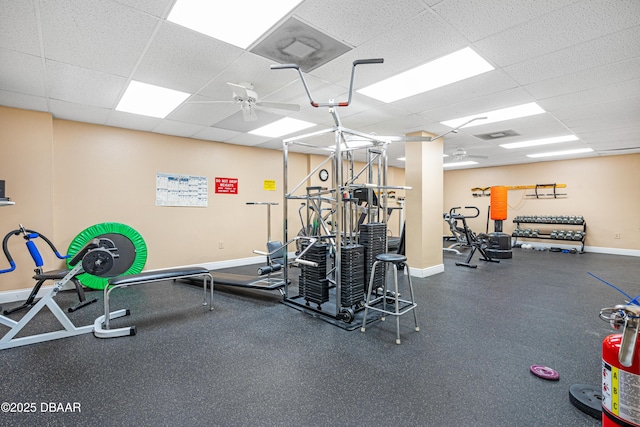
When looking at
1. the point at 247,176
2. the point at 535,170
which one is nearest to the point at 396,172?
the point at 535,170

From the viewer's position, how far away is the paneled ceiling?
6.21 feet

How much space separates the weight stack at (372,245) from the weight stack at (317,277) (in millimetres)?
468

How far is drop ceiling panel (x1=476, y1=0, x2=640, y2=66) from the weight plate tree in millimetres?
4925

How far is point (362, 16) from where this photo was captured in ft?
6.40

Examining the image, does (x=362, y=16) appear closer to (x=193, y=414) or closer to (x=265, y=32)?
(x=265, y=32)

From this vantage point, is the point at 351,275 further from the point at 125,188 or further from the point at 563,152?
the point at 563,152

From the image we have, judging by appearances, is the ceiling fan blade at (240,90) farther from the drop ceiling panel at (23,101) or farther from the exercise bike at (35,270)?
the exercise bike at (35,270)

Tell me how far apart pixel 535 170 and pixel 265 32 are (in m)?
9.12

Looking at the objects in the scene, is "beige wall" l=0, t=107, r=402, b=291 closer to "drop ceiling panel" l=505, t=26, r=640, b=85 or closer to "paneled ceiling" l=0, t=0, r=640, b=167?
"paneled ceiling" l=0, t=0, r=640, b=167

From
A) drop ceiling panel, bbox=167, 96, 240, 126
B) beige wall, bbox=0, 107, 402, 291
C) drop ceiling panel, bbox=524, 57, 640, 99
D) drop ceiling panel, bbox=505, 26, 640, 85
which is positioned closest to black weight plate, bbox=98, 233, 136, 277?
beige wall, bbox=0, 107, 402, 291

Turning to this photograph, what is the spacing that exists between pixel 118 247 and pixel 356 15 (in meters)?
4.35

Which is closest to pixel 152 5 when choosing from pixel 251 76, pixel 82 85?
pixel 251 76

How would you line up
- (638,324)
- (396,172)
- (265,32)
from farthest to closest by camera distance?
1. (396,172)
2. (265,32)
3. (638,324)

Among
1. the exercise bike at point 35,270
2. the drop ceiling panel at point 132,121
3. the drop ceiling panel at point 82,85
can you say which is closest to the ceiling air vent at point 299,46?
the drop ceiling panel at point 82,85
